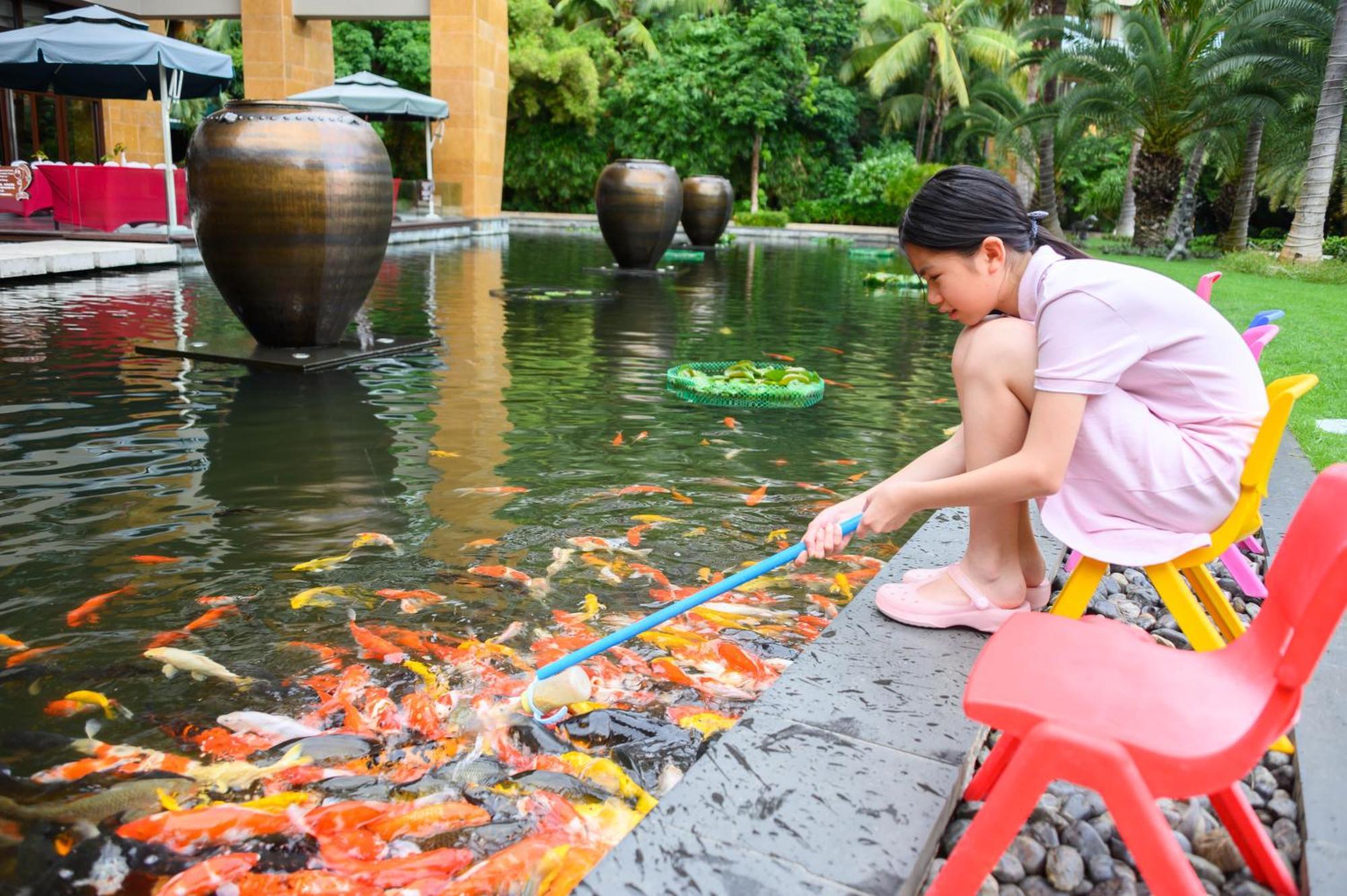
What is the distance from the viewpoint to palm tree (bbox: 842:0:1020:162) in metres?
29.3

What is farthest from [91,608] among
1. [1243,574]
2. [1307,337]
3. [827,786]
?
[1307,337]

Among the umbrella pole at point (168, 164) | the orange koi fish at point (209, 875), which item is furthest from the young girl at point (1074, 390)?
the umbrella pole at point (168, 164)

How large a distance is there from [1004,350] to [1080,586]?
0.56m

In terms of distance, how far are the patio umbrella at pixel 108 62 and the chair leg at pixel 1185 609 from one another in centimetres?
1412

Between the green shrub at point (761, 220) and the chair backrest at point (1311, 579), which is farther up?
the green shrub at point (761, 220)

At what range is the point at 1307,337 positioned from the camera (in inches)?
324

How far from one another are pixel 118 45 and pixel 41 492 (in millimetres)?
11432

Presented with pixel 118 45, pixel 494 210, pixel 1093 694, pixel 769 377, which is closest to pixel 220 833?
pixel 1093 694

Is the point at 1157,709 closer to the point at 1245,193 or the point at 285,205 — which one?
the point at 285,205

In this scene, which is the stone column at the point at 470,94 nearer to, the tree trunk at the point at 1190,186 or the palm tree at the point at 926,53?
the palm tree at the point at 926,53

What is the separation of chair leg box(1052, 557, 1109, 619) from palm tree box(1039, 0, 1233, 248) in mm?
18739

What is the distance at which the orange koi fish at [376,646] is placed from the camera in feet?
9.46

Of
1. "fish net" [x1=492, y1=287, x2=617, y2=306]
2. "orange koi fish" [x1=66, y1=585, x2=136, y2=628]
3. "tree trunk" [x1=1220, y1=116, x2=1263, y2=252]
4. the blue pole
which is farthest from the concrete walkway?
"tree trunk" [x1=1220, y1=116, x2=1263, y2=252]

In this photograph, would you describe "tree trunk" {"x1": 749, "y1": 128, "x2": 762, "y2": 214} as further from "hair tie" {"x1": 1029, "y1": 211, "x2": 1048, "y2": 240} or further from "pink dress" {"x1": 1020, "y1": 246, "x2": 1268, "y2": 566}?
"pink dress" {"x1": 1020, "y1": 246, "x2": 1268, "y2": 566}
